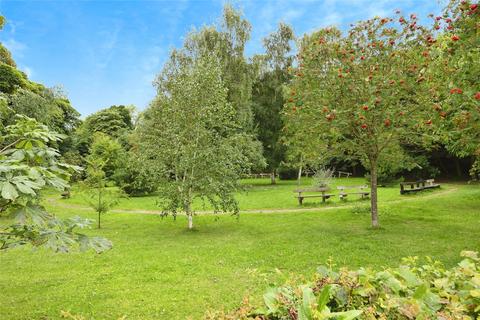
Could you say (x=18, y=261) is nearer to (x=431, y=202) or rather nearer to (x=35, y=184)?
(x=35, y=184)

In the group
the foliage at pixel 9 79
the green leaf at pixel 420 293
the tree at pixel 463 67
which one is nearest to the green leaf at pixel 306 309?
the green leaf at pixel 420 293

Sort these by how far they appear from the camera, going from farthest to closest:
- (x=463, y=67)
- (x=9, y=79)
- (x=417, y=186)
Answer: (x=9, y=79)
(x=417, y=186)
(x=463, y=67)

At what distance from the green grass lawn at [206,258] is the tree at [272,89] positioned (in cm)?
1555

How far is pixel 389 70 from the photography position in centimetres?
937

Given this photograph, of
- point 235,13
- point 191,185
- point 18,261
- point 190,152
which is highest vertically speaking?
point 235,13

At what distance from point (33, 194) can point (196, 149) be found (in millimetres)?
9482

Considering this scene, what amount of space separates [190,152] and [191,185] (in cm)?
119

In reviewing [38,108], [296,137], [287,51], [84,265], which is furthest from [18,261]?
[287,51]

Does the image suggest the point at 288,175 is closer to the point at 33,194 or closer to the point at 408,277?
the point at 33,194

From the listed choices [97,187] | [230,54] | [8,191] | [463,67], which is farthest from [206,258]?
[230,54]

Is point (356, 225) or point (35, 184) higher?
point (35, 184)

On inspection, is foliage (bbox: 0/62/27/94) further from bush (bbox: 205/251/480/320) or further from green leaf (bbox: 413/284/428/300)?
green leaf (bbox: 413/284/428/300)

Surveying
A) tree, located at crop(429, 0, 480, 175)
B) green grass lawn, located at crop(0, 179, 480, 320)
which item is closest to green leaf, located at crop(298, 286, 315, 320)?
green grass lawn, located at crop(0, 179, 480, 320)

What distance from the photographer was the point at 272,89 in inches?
1128
